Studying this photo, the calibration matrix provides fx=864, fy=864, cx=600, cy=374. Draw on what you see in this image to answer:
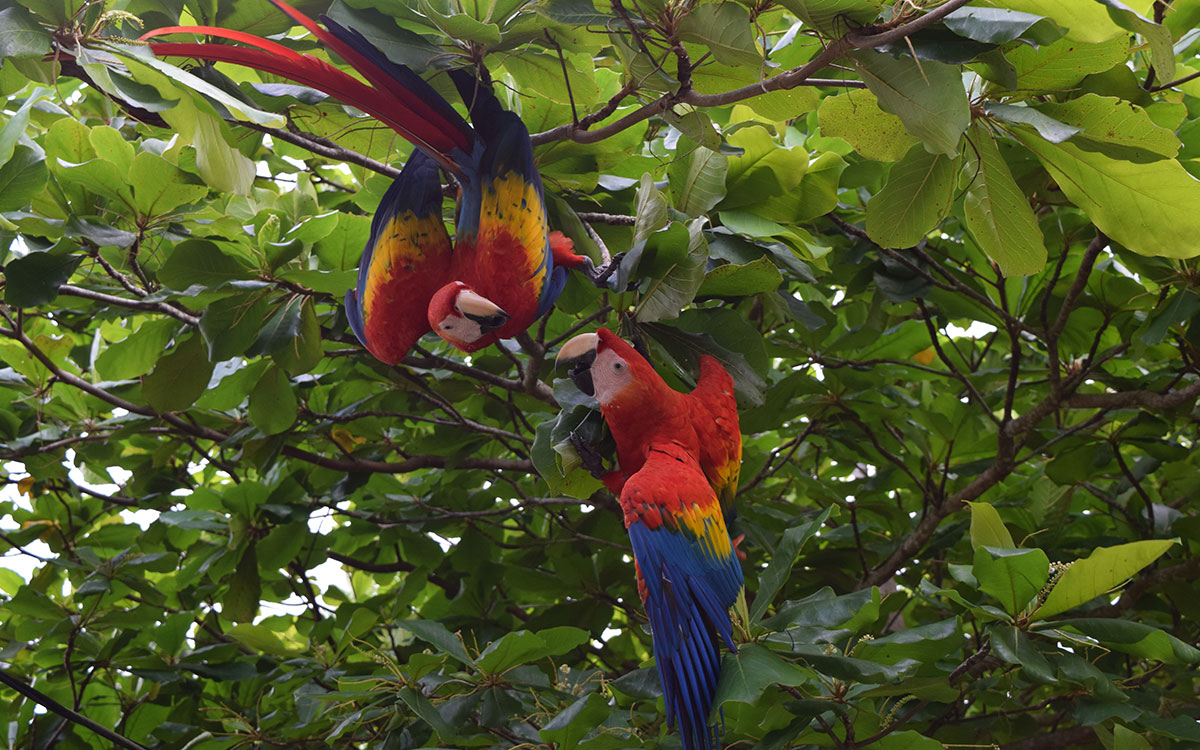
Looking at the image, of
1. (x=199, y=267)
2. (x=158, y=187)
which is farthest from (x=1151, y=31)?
(x=158, y=187)

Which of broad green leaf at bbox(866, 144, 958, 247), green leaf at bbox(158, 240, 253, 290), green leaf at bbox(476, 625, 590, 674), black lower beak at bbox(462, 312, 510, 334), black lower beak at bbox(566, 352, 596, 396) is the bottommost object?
green leaf at bbox(476, 625, 590, 674)

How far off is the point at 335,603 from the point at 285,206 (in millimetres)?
1800

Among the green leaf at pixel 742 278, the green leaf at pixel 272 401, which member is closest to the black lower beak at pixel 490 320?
the green leaf at pixel 742 278

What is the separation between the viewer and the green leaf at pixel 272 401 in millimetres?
1851

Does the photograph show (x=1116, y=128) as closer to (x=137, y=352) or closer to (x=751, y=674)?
(x=751, y=674)

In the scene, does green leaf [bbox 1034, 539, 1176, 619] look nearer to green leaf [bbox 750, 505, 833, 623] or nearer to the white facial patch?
green leaf [bbox 750, 505, 833, 623]

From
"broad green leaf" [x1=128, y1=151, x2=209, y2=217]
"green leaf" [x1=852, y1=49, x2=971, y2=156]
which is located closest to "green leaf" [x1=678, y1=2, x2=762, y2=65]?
"green leaf" [x1=852, y1=49, x2=971, y2=156]

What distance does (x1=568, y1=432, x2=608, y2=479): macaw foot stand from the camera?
1.15 meters

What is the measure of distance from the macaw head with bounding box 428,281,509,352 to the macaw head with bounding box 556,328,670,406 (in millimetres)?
121

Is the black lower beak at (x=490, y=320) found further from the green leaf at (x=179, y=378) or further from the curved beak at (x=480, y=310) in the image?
the green leaf at (x=179, y=378)

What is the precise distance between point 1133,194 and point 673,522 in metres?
0.81

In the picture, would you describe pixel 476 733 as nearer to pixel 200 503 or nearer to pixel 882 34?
pixel 200 503

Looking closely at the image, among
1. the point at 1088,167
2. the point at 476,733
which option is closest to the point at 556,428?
the point at 1088,167

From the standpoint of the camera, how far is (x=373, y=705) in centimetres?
187
